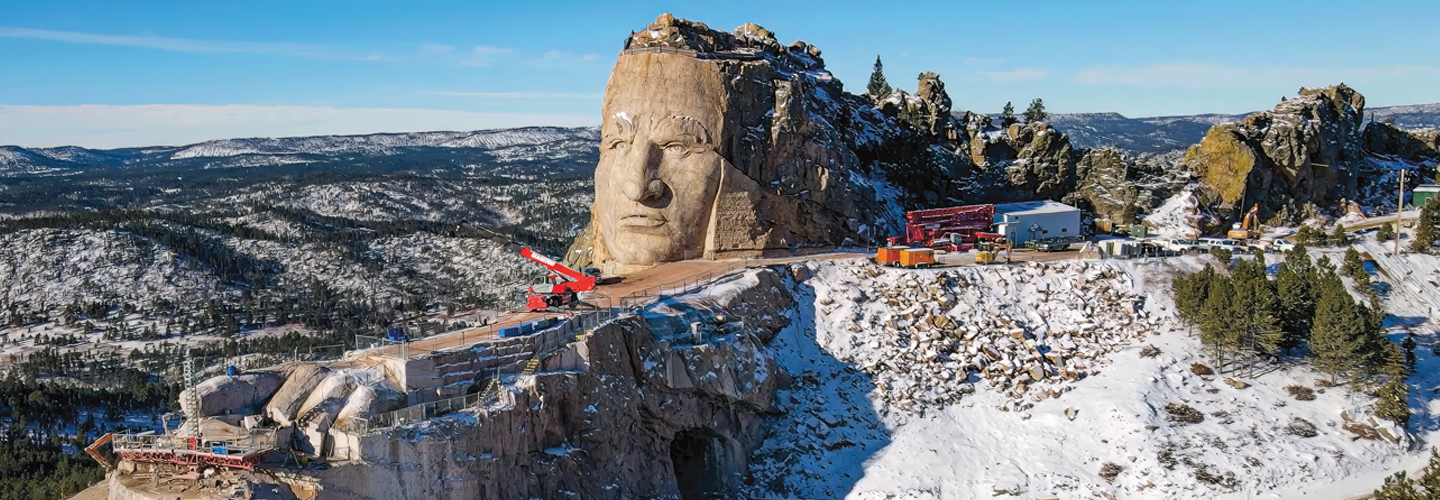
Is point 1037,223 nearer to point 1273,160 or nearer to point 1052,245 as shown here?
point 1052,245

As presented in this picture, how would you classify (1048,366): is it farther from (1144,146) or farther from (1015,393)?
(1144,146)

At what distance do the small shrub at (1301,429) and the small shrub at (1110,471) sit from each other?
7709mm

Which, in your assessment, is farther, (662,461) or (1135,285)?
(1135,285)

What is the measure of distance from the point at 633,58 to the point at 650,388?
21140 mm

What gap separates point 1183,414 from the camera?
4222 cm

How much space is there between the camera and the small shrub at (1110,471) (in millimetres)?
39031

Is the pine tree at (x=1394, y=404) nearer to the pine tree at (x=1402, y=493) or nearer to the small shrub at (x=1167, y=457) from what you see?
the small shrub at (x=1167, y=457)

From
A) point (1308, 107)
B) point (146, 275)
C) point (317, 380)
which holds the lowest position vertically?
point (146, 275)

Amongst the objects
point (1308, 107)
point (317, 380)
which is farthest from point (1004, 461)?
point (1308, 107)

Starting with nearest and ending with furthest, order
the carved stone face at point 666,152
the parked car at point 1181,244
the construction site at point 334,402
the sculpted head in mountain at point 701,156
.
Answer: the construction site at point 334,402
the carved stone face at point 666,152
the sculpted head in mountain at point 701,156
the parked car at point 1181,244

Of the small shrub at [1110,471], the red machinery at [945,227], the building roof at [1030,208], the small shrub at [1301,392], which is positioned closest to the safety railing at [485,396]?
the small shrub at [1110,471]

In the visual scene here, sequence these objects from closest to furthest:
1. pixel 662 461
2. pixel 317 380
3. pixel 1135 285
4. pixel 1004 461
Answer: pixel 317 380, pixel 662 461, pixel 1004 461, pixel 1135 285

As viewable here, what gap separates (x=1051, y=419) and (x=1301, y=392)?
11.1m

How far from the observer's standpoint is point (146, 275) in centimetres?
10906
